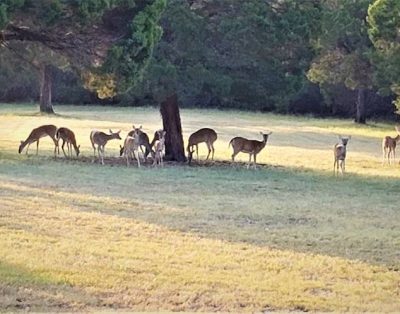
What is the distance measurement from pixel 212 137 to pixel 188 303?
778 inches

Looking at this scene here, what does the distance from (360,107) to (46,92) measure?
17842 mm

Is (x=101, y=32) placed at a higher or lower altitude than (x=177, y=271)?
higher

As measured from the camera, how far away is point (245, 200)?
733 inches

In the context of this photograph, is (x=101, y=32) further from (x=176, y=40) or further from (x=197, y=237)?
(x=197, y=237)

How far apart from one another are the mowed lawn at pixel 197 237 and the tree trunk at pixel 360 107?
2878cm

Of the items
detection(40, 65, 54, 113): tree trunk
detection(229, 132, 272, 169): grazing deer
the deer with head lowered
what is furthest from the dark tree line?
detection(40, 65, 54, 113): tree trunk

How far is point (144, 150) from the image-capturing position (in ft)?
91.2

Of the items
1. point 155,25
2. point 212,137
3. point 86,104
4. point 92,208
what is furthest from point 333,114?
point 92,208

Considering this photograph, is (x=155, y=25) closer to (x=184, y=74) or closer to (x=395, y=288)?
(x=184, y=74)

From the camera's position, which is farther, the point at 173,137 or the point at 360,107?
the point at 360,107

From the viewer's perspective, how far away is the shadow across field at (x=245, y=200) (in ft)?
45.1

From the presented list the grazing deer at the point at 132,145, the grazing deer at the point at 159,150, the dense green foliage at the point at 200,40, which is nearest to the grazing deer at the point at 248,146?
the dense green foliage at the point at 200,40

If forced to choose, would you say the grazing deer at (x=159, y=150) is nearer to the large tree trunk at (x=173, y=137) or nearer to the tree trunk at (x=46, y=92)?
the large tree trunk at (x=173, y=137)

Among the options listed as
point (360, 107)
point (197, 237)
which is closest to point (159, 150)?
point (197, 237)
